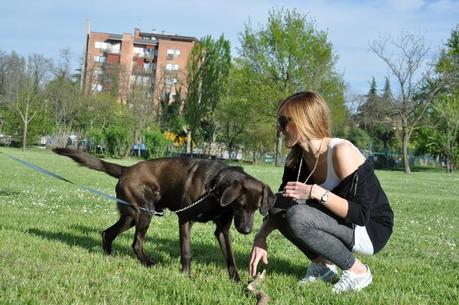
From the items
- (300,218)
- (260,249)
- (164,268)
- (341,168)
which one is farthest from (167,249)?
(341,168)

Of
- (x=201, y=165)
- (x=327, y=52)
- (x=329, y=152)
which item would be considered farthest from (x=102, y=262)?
(x=327, y=52)

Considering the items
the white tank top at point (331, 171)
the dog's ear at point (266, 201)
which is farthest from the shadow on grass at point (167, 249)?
the white tank top at point (331, 171)

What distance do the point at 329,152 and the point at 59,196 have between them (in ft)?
29.2

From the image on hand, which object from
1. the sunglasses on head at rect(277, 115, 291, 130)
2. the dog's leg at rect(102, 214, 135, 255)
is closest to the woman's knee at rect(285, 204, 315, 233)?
the sunglasses on head at rect(277, 115, 291, 130)

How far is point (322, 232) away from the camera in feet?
15.3

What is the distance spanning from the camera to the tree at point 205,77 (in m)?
53.9

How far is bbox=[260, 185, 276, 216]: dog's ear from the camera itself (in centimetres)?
530

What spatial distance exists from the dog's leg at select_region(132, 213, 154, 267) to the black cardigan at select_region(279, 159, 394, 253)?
7.04 ft

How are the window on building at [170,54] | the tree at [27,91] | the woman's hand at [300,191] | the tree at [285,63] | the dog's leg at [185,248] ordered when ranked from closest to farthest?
the woman's hand at [300,191], the dog's leg at [185,248], the tree at [285,63], the tree at [27,91], the window on building at [170,54]

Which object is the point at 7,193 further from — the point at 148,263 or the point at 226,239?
the point at 226,239

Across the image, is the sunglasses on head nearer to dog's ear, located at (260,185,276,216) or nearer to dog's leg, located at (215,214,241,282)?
dog's ear, located at (260,185,276,216)

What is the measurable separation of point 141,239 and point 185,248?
2.28ft

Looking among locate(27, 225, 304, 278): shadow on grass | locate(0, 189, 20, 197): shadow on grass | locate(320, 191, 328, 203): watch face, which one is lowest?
locate(0, 189, 20, 197): shadow on grass

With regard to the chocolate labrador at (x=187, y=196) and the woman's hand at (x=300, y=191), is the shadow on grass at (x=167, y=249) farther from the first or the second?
the woman's hand at (x=300, y=191)
